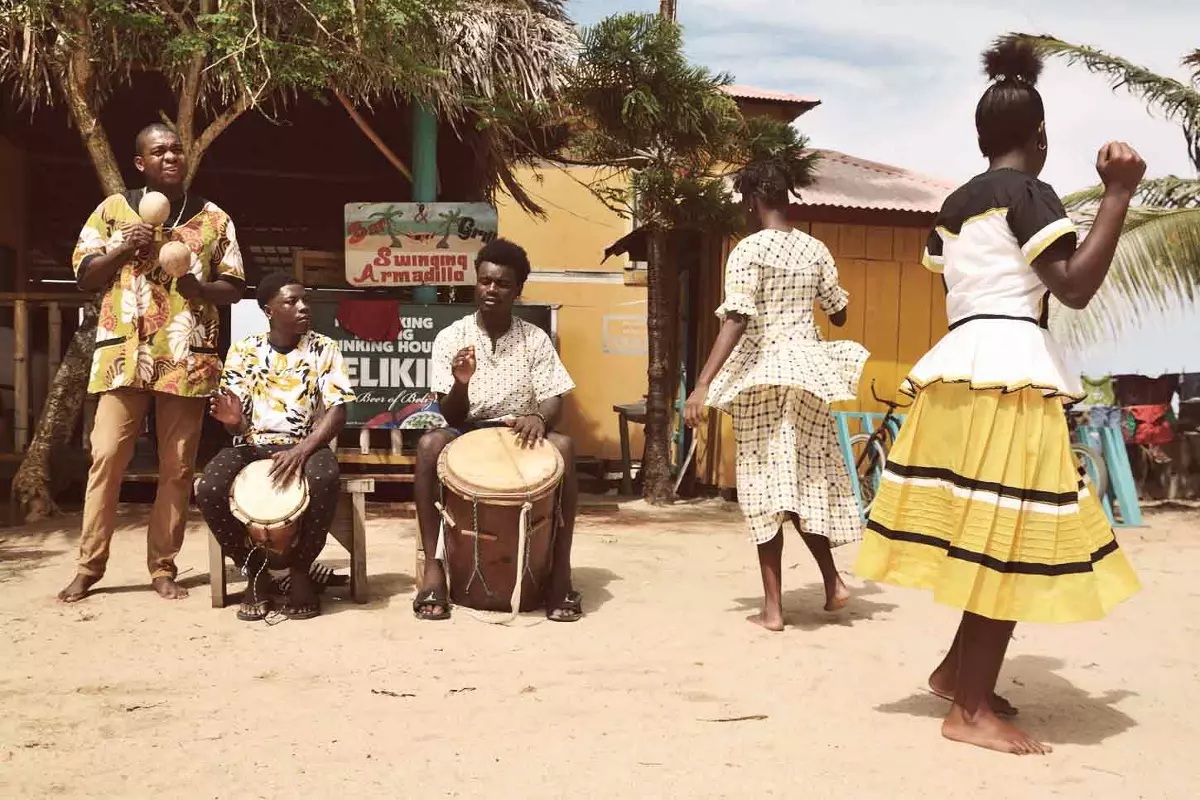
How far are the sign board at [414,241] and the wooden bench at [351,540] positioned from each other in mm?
4130

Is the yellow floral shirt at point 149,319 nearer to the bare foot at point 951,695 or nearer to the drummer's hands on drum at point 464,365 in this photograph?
the drummer's hands on drum at point 464,365

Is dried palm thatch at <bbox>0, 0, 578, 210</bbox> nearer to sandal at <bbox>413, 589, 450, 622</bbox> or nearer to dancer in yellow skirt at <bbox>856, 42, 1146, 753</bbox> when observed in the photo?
sandal at <bbox>413, 589, 450, 622</bbox>

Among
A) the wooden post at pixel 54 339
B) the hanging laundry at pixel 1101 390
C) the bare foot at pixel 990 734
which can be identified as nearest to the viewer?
the bare foot at pixel 990 734

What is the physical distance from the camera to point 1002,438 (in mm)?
2662

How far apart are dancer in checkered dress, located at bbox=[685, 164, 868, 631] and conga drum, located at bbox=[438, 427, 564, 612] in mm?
747

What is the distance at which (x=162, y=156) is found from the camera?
14.4 feet

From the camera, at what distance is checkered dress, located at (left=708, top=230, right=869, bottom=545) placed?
4.12m

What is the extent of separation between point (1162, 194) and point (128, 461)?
31.7 feet

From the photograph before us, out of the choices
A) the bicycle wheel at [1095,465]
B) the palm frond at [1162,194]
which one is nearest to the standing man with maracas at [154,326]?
the bicycle wheel at [1095,465]

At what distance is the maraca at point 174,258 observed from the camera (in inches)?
169

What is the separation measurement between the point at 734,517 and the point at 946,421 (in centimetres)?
555

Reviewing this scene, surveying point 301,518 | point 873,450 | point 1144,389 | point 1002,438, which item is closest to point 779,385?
point 1002,438

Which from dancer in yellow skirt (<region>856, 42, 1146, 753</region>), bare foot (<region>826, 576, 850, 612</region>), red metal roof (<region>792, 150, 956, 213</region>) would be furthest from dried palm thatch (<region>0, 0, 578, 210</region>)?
dancer in yellow skirt (<region>856, 42, 1146, 753</region>)

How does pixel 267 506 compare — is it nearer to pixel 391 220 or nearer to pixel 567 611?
pixel 567 611
